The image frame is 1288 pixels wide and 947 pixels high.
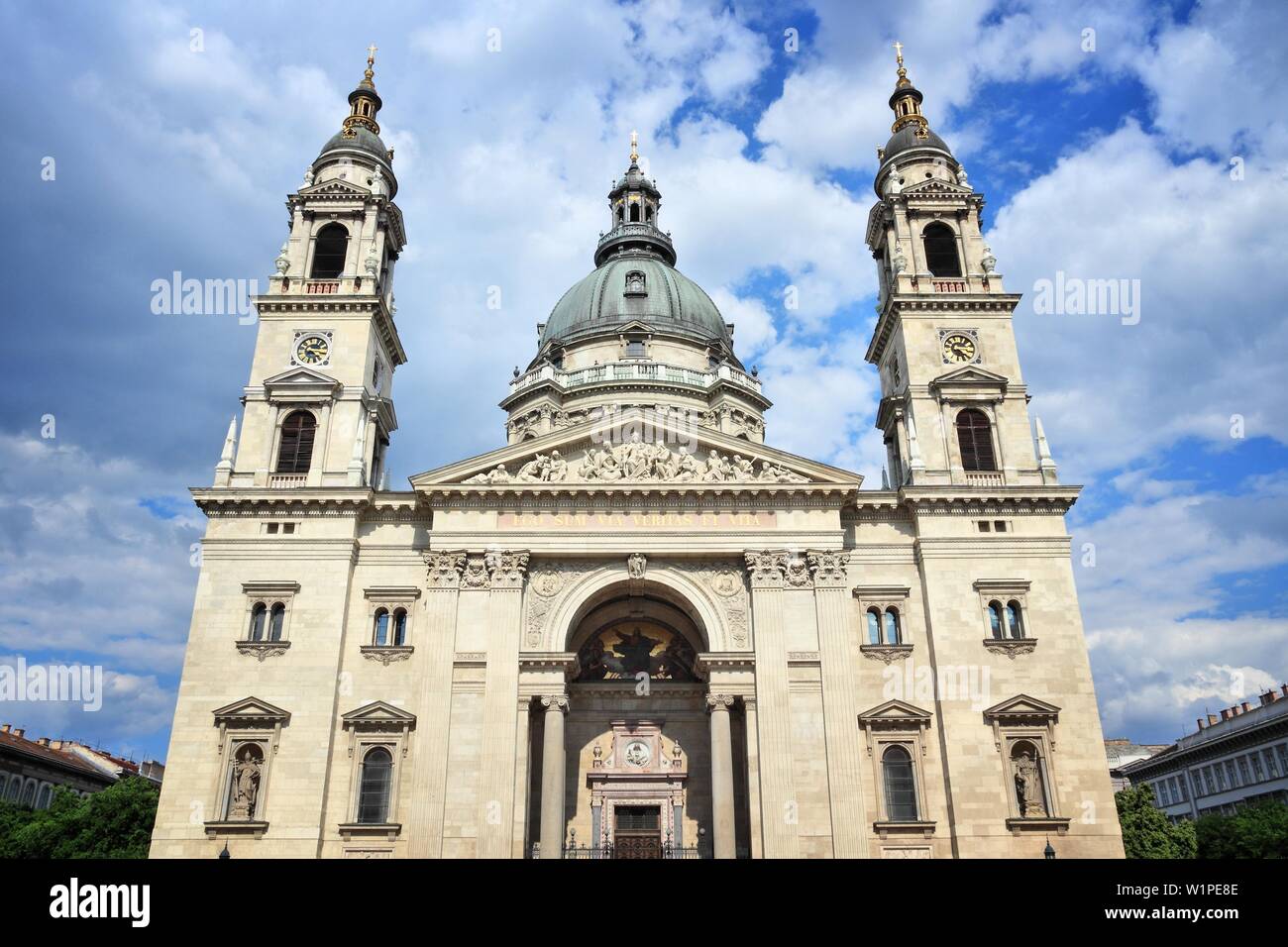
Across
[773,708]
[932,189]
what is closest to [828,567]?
[773,708]

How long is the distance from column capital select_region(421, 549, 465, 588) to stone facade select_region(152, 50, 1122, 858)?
113mm

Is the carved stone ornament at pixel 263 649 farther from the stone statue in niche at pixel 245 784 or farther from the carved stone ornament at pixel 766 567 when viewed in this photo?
the carved stone ornament at pixel 766 567

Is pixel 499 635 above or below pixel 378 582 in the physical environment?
below

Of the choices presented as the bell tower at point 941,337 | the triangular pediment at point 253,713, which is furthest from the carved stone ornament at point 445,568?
the bell tower at point 941,337

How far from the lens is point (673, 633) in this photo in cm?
3838

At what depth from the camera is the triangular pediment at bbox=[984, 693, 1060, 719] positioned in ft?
106

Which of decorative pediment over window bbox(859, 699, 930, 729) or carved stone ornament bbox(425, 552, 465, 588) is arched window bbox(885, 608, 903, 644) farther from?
carved stone ornament bbox(425, 552, 465, 588)

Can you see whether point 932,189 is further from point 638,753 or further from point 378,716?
point 378,716

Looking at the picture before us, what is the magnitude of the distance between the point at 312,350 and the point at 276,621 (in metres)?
11.4

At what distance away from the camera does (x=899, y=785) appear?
106 feet

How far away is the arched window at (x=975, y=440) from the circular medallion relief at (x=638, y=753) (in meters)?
16.3
